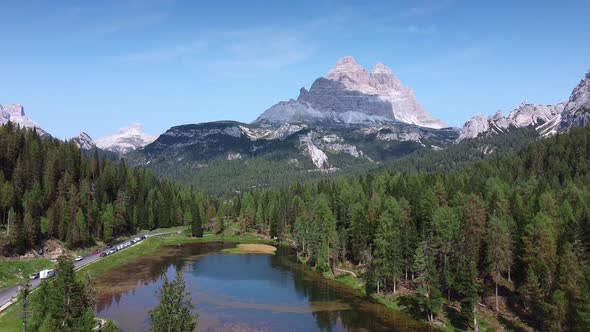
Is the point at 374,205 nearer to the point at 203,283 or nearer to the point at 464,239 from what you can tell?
the point at 464,239

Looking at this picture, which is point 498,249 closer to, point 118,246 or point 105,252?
point 105,252

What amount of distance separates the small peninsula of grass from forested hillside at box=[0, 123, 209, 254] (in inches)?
1088

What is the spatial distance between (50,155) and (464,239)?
133822 millimetres

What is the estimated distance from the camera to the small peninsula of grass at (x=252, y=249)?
166 metres

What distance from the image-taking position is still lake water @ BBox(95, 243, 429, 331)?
84062 millimetres

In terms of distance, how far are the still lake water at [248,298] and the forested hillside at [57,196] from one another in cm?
2314

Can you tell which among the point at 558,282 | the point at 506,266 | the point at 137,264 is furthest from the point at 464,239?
the point at 137,264

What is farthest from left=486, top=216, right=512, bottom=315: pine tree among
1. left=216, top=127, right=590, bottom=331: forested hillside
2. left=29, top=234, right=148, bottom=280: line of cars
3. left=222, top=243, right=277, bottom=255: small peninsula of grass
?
left=29, top=234, right=148, bottom=280: line of cars

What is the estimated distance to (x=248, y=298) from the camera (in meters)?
103

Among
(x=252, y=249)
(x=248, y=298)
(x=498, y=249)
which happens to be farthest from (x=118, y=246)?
(x=498, y=249)

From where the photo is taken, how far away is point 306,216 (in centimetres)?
17262

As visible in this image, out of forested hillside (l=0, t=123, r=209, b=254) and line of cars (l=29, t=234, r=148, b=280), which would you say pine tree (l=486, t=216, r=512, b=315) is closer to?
line of cars (l=29, t=234, r=148, b=280)

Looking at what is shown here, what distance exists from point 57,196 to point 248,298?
280 ft

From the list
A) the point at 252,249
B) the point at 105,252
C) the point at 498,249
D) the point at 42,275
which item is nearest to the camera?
the point at 498,249
